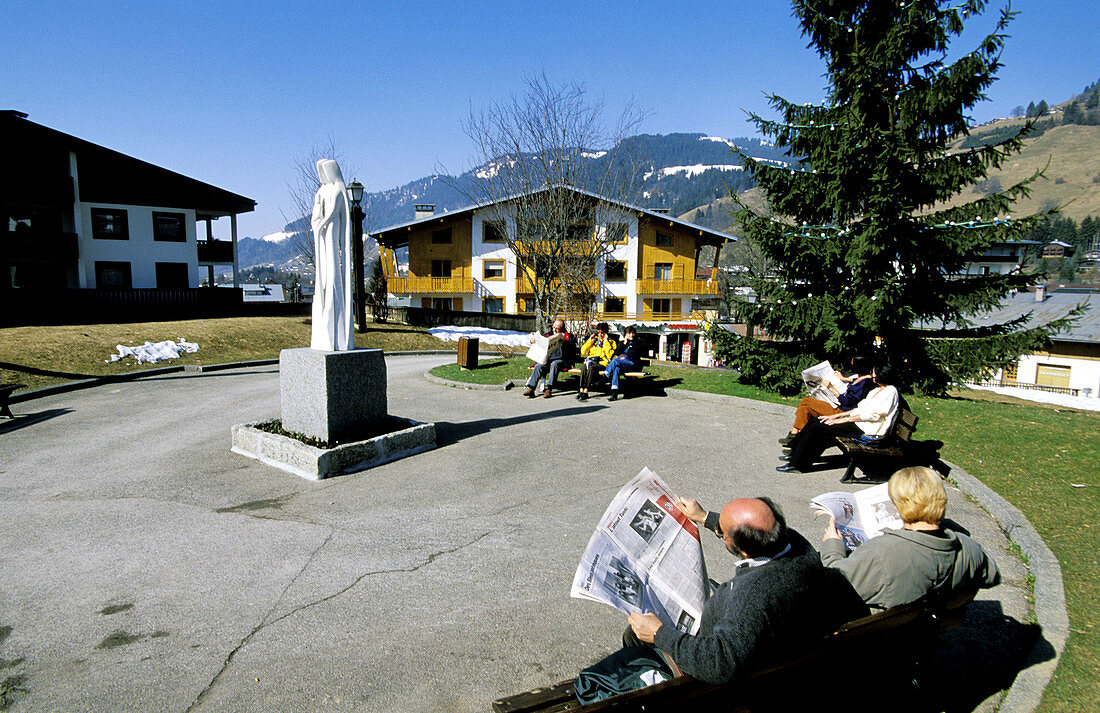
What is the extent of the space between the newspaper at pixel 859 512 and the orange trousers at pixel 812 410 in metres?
3.82

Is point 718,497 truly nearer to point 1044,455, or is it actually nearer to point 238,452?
point 1044,455

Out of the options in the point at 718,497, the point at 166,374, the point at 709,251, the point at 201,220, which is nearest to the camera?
the point at 718,497

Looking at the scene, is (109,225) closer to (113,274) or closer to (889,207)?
(113,274)

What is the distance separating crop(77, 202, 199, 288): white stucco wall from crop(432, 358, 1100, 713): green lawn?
3143 centimetres

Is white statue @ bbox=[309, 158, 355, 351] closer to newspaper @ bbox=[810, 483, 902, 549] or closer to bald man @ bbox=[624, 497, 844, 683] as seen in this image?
newspaper @ bbox=[810, 483, 902, 549]

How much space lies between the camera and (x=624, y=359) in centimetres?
1232

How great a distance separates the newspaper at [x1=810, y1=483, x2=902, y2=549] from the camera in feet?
12.1

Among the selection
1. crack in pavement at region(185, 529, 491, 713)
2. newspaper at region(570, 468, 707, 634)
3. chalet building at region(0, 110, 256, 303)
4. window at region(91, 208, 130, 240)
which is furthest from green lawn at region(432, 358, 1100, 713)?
window at region(91, 208, 130, 240)

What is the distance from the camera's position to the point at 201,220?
39.2 metres

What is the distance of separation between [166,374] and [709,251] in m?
112

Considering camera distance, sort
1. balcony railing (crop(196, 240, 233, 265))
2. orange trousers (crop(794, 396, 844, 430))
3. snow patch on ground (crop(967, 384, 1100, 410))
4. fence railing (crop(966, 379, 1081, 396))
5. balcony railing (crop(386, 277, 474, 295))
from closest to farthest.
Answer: orange trousers (crop(794, 396, 844, 430)) → snow patch on ground (crop(967, 384, 1100, 410)) → fence railing (crop(966, 379, 1081, 396)) → balcony railing (crop(196, 240, 233, 265)) → balcony railing (crop(386, 277, 474, 295))

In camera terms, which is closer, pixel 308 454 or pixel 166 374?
pixel 308 454

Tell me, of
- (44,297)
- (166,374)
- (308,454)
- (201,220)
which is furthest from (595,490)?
(201,220)

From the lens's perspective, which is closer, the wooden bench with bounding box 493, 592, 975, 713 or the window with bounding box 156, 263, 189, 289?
the wooden bench with bounding box 493, 592, 975, 713
